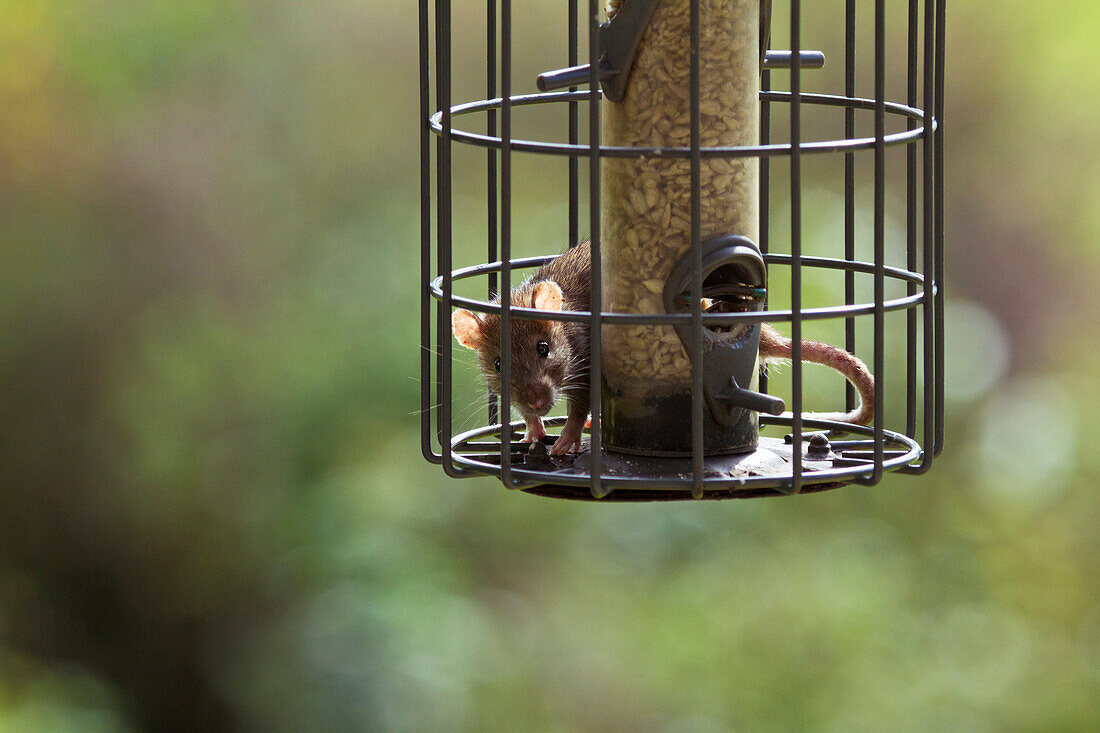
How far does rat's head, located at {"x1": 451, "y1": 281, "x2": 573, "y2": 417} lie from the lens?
324cm

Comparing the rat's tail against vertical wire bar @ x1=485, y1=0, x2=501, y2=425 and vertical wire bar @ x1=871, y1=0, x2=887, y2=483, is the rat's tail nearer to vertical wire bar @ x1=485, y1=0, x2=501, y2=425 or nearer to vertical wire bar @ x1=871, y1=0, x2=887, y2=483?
vertical wire bar @ x1=871, y1=0, x2=887, y2=483

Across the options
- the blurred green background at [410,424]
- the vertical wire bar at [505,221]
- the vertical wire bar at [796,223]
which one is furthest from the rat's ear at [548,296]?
the blurred green background at [410,424]

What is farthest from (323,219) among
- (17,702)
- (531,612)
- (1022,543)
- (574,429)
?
(574,429)

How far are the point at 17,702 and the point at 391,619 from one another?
7.26 feet

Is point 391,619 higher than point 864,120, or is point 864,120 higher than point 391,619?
point 864,120

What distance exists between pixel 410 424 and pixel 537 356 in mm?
4797

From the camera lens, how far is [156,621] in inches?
352

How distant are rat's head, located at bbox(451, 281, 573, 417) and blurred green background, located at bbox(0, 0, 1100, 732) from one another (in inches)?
167

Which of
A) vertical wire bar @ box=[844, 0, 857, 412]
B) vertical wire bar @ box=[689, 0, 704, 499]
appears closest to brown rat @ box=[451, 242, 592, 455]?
vertical wire bar @ box=[689, 0, 704, 499]

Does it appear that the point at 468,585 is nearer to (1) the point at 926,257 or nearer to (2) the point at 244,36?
(2) the point at 244,36

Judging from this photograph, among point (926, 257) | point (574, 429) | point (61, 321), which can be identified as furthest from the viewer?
point (61, 321)

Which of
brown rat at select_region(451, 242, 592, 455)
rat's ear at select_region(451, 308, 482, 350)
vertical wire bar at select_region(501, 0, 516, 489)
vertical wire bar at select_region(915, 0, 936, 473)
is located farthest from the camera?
rat's ear at select_region(451, 308, 482, 350)

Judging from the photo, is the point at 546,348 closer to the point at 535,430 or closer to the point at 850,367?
the point at 535,430

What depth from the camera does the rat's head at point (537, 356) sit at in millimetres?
3244
